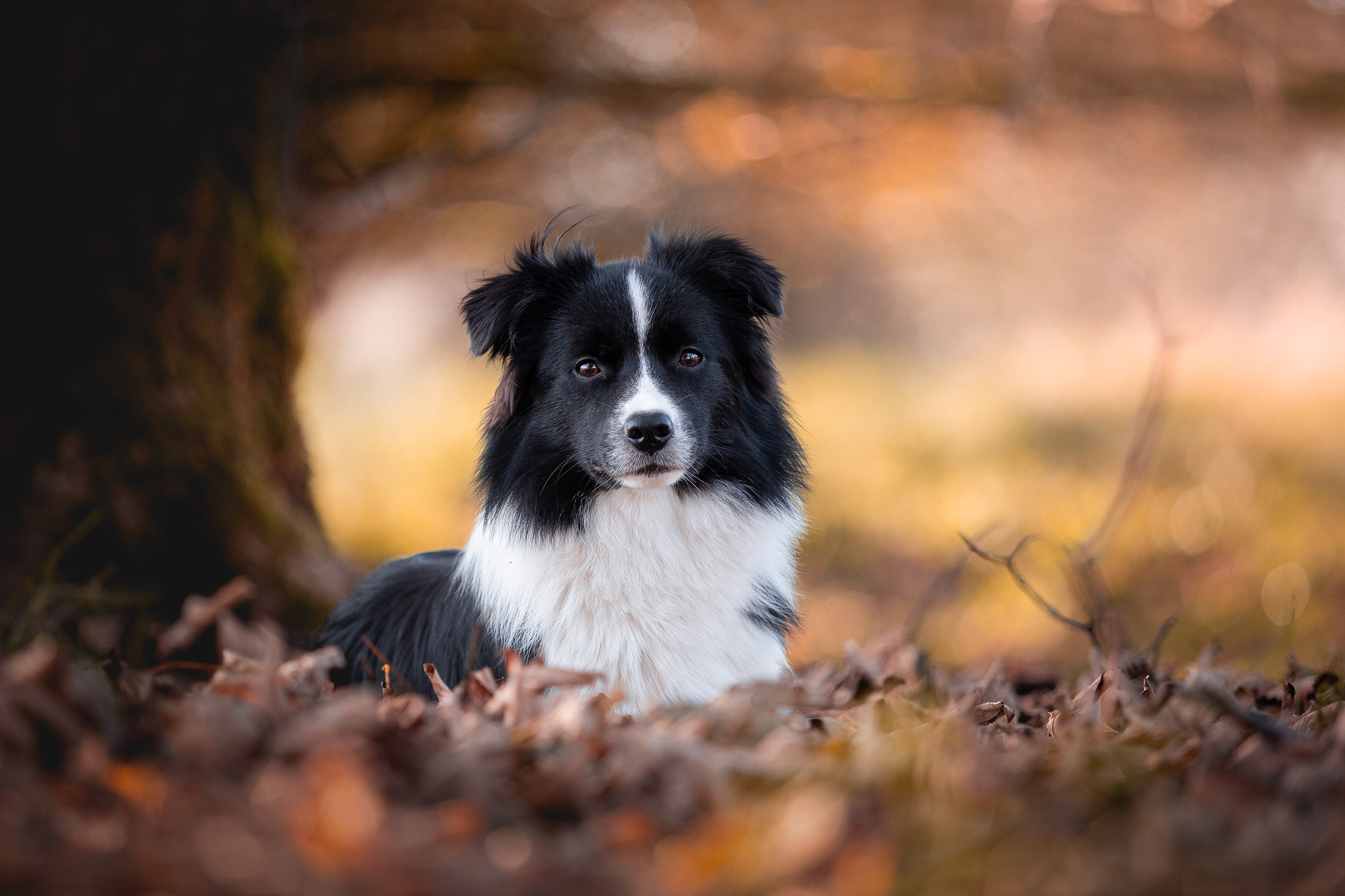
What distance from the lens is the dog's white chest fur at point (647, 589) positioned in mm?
3107

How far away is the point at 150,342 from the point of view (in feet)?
13.1

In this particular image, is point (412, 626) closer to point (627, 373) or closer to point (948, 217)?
point (627, 373)

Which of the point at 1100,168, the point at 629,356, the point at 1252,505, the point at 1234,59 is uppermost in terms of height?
the point at 1234,59

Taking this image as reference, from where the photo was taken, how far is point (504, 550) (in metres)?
3.37

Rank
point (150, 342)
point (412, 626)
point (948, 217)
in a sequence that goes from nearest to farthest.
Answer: point (412, 626), point (150, 342), point (948, 217)

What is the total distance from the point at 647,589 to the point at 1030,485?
20.2 feet

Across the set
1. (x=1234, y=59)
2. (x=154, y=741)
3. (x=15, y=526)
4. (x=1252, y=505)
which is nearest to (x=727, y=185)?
(x=1234, y=59)

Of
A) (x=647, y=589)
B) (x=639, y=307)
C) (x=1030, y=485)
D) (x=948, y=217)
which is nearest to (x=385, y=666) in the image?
A: (x=647, y=589)

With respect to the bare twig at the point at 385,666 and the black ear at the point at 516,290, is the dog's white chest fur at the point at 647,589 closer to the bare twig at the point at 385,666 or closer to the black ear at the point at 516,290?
the bare twig at the point at 385,666

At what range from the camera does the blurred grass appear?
7.04 metres

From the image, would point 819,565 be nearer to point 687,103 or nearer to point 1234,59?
point 687,103

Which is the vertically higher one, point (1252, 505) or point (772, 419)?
point (772, 419)

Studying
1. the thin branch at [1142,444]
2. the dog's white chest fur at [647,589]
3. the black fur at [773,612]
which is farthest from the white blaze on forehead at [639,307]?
the thin branch at [1142,444]

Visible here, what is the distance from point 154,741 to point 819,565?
7.10m
